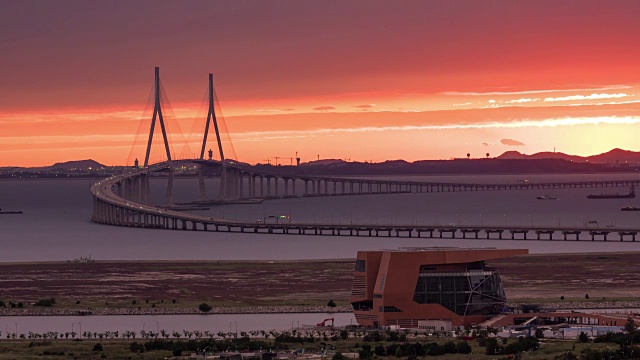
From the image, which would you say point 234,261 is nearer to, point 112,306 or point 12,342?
point 112,306

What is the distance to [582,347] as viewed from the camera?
50.2m

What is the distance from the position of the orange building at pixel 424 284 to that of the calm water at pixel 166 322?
4.13m

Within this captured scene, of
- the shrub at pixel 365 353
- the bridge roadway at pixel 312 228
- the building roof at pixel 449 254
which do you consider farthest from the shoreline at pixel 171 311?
the bridge roadway at pixel 312 228

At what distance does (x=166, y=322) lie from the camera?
211 feet

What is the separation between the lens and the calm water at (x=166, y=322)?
6172cm

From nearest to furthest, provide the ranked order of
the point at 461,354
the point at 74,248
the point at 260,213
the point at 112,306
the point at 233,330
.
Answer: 1. the point at 461,354
2. the point at 233,330
3. the point at 112,306
4. the point at 74,248
5. the point at 260,213

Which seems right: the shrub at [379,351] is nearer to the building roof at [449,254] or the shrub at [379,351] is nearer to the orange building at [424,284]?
the orange building at [424,284]

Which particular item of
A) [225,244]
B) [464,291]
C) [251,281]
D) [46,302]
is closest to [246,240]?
[225,244]

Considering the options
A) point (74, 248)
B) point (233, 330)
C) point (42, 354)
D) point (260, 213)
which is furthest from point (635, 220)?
point (42, 354)

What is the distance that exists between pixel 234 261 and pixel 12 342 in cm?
4335

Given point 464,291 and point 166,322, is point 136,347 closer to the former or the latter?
point 166,322

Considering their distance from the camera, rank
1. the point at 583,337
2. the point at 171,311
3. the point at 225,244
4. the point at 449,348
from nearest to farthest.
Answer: the point at 449,348
the point at 583,337
the point at 171,311
the point at 225,244

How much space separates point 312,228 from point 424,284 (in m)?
84.7

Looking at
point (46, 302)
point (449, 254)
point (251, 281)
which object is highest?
point (449, 254)
